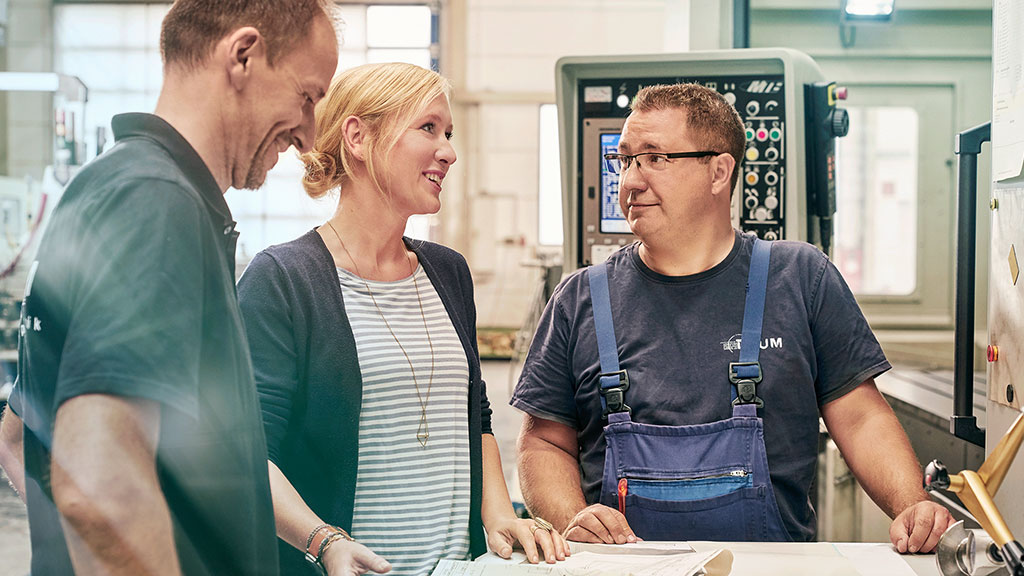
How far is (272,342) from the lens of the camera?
129 cm

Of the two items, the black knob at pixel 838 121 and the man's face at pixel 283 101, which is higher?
the black knob at pixel 838 121

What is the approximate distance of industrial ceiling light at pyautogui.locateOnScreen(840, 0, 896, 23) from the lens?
12.4 ft

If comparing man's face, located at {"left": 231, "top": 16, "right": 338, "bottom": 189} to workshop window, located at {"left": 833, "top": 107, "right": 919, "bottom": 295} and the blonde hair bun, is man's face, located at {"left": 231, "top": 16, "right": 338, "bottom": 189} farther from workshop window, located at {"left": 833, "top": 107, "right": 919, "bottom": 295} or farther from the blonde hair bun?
workshop window, located at {"left": 833, "top": 107, "right": 919, "bottom": 295}

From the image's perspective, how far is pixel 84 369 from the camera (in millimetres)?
700

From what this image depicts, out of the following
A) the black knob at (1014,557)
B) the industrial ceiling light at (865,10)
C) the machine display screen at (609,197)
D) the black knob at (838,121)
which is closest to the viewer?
the black knob at (1014,557)

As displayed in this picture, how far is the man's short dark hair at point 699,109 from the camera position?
5.95ft

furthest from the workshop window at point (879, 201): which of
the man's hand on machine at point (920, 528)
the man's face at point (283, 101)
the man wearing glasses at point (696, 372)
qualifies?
the man's face at point (283, 101)

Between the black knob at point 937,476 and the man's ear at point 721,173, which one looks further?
the man's ear at point 721,173

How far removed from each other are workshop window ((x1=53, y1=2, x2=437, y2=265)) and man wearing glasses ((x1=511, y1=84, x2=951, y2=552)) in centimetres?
45

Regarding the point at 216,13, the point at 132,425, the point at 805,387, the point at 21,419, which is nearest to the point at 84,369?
the point at 132,425

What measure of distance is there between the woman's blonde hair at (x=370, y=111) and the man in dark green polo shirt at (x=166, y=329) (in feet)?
1.67

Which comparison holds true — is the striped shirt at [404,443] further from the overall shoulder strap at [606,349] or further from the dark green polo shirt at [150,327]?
the dark green polo shirt at [150,327]

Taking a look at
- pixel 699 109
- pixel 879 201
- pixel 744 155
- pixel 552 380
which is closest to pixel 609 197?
pixel 744 155

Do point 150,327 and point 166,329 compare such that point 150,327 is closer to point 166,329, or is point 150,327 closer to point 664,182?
point 166,329
